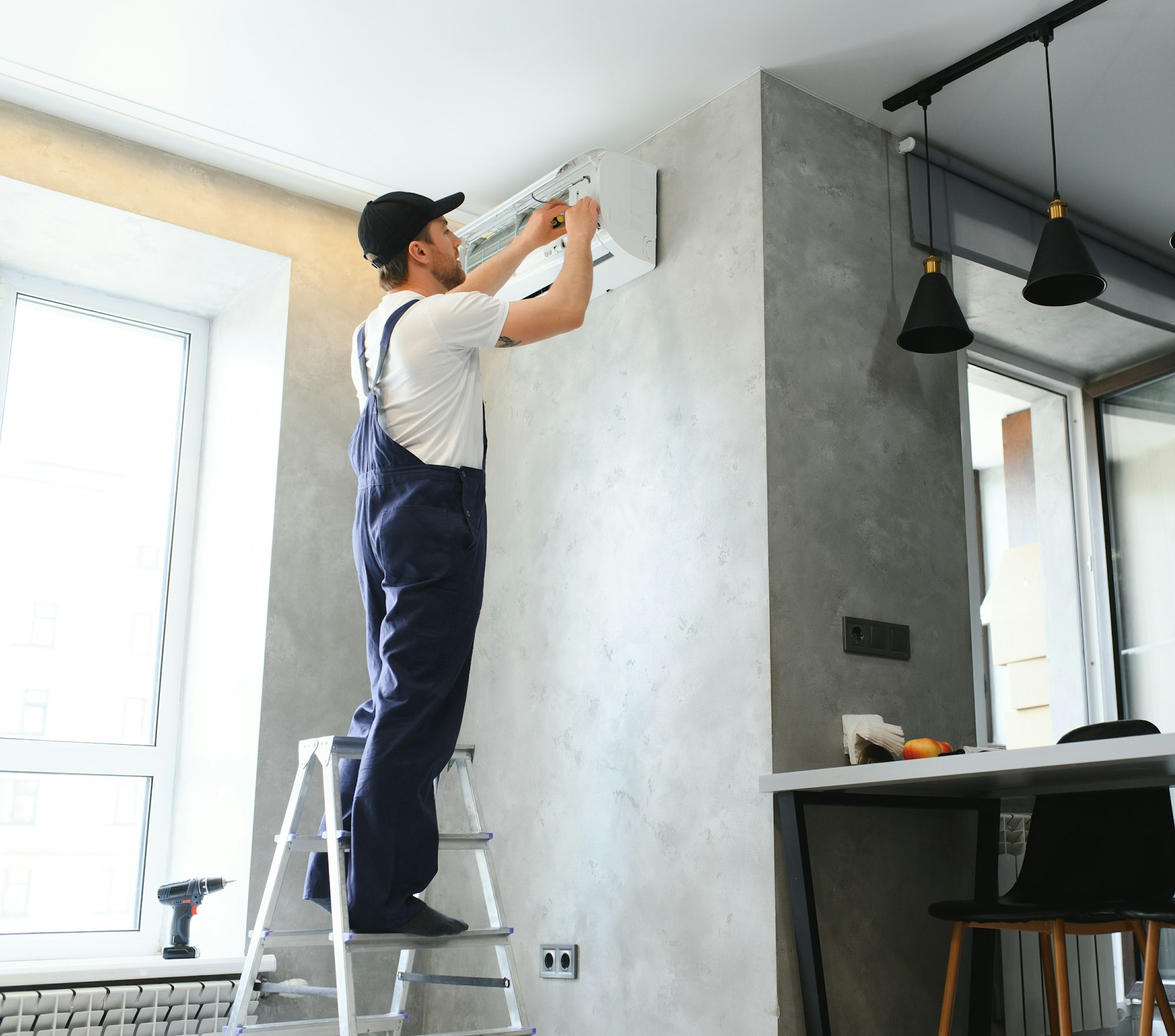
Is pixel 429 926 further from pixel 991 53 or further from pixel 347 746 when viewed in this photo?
pixel 991 53

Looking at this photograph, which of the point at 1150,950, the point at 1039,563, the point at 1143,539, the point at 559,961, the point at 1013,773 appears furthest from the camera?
the point at 1039,563

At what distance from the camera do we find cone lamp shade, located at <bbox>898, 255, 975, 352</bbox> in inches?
107

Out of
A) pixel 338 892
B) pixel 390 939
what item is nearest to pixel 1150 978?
pixel 390 939

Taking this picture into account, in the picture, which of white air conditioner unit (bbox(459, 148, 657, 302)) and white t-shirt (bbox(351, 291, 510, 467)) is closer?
white t-shirt (bbox(351, 291, 510, 467))

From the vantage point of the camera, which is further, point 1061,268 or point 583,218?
point 583,218

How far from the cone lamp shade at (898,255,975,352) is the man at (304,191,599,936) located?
0.82 metres

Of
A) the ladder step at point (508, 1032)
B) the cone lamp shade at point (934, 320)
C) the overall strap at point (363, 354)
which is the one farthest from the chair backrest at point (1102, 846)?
the overall strap at point (363, 354)

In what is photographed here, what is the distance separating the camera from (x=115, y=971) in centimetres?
271

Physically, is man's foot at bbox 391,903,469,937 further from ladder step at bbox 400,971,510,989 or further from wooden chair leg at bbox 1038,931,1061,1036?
wooden chair leg at bbox 1038,931,1061,1036

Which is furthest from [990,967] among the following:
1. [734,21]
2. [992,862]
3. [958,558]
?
[734,21]

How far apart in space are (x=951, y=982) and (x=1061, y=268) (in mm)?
1601

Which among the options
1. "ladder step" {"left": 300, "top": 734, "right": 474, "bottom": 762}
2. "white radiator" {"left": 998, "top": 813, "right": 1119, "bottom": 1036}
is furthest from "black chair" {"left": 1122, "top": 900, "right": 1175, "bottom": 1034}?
"ladder step" {"left": 300, "top": 734, "right": 474, "bottom": 762}

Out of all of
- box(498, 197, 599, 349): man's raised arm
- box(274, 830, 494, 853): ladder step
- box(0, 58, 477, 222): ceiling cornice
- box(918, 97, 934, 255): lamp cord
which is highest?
box(0, 58, 477, 222): ceiling cornice

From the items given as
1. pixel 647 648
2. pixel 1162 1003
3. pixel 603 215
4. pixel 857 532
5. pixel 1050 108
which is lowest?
pixel 1162 1003
